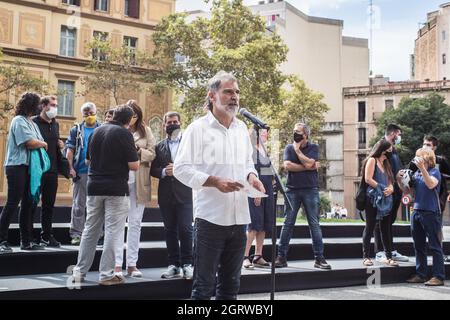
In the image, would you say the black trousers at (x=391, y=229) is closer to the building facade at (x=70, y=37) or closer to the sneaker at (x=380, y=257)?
the sneaker at (x=380, y=257)

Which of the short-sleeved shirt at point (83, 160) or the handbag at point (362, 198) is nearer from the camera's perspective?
the short-sleeved shirt at point (83, 160)

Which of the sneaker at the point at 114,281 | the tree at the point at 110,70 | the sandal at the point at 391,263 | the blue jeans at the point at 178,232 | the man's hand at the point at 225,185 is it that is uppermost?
the tree at the point at 110,70

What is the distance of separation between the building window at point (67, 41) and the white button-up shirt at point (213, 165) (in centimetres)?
2458

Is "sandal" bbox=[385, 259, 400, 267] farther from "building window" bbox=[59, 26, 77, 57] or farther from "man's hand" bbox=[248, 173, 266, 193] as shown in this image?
"building window" bbox=[59, 26, 77, 57]

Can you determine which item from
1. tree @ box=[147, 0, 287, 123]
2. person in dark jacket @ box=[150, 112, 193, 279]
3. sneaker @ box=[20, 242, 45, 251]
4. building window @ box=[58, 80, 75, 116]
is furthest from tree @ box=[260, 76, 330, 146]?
sneaker @ box=[20, 242, 45, 251]

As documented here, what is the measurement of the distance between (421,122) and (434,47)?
1434 centimetres

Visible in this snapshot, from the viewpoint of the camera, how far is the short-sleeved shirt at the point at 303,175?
6.28m

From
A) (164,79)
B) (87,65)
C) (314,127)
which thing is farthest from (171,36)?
(314,127)

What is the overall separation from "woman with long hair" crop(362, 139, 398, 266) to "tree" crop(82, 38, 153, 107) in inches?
712

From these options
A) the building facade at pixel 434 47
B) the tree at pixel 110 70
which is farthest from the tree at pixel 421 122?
the tree at pixel 110 70

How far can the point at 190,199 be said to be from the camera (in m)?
5.34

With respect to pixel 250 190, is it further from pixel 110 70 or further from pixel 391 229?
pixel 110 70
